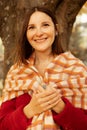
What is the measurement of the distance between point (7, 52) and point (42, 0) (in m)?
0.70

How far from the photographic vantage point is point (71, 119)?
266 cm

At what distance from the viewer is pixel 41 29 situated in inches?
112

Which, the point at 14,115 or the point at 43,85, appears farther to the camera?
the point at 14,115

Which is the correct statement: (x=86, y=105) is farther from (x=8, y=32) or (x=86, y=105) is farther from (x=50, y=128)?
(x=8, y=32)

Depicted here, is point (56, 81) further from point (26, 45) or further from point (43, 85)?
point (26, 45)

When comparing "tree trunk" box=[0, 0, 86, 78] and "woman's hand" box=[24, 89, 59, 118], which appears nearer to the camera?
"woman's hand" box=[24, 89, 59, 118]

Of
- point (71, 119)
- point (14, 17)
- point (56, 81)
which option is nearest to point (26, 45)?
point (56, 81)

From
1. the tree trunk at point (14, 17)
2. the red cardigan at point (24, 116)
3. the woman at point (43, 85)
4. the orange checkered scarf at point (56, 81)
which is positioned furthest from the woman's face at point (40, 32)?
the tree trunk at point (14, 17)

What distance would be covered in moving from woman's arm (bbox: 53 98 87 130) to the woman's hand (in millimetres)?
96

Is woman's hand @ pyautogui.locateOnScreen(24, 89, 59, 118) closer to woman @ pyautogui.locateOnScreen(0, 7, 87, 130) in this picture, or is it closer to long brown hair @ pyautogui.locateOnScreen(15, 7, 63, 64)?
woman @ pyautogui.locateOnScreen(0, 7, 87, 130)

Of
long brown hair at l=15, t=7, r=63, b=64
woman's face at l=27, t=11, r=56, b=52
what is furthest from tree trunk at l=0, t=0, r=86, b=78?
woman's face at l=27, t=11, r=56, b=52

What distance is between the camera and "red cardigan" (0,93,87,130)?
8.71ft

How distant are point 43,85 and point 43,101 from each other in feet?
0.38

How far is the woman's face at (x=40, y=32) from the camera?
2.85m
